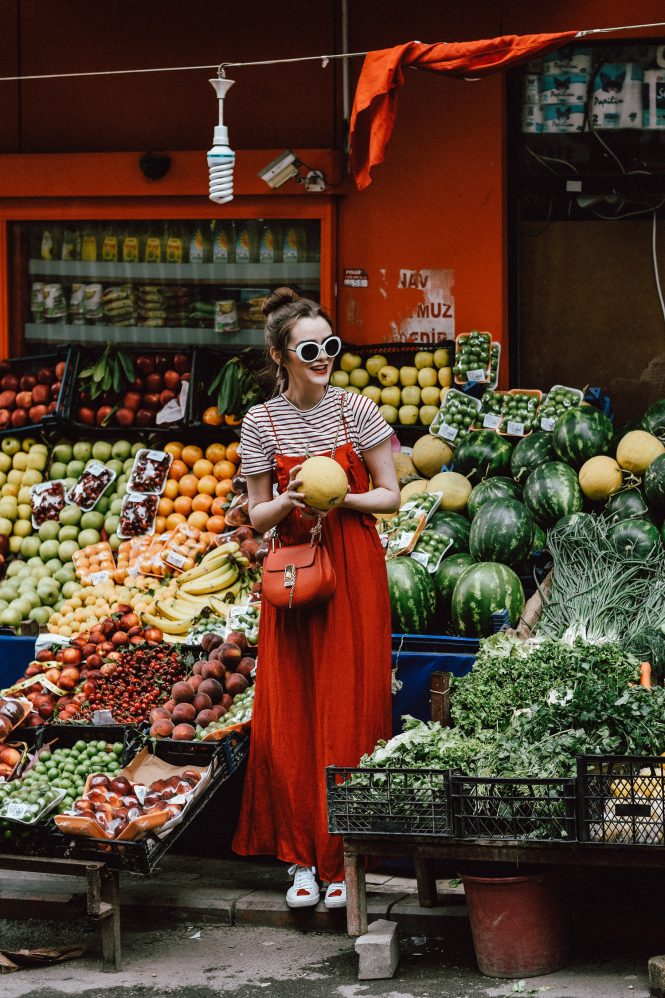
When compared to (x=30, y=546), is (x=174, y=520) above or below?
above

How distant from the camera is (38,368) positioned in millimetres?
8312

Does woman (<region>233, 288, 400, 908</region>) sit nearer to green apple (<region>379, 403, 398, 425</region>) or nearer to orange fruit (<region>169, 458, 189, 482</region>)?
green apple (<region>379, 403, 398, 425</region>)

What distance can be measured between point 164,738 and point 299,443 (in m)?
1.33

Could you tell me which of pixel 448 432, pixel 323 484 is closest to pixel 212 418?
pixel 448 432

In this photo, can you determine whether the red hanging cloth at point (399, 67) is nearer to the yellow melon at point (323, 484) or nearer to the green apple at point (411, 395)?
the green apple at point (411, 395)

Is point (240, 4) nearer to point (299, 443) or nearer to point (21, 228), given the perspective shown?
point (21, 228)

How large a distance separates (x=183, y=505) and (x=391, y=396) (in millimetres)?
1347

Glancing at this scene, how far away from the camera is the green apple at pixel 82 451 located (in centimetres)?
805

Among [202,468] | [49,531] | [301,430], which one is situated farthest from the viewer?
[49,531]

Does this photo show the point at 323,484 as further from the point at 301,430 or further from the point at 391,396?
the point at 391,396

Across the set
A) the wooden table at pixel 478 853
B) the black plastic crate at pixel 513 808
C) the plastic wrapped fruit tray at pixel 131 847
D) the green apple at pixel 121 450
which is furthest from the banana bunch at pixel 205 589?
the black plastic crate at pixel 513 808

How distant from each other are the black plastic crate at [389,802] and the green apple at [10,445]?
438 cm

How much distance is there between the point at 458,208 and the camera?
7.80 meters

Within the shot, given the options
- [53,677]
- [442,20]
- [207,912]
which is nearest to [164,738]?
[207,912]
